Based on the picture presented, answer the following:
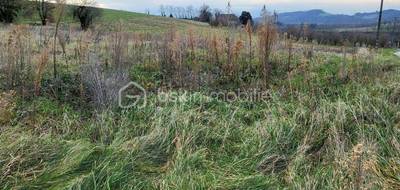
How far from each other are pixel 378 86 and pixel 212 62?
11.1ft

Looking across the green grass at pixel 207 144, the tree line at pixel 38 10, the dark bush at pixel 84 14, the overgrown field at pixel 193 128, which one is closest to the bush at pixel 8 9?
the tree line at pixel 38 10

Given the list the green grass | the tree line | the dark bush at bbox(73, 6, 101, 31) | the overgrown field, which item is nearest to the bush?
the tree line

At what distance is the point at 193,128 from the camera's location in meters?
5.41

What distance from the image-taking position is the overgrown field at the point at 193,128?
434 cm

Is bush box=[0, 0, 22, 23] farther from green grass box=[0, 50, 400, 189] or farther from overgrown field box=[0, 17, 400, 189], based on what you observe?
green grass box=[0, 50, 400, 189]

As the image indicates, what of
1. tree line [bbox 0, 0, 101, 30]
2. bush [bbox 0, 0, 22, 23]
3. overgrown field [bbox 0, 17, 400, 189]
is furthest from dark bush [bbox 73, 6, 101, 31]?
overgrown field [bbox 0, 17, 400, 189]

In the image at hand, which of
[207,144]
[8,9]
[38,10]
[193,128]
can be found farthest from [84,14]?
[207,144]

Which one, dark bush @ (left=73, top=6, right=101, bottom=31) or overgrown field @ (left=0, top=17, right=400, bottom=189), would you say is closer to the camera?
overgrown field @ (left=0, top=17, right=400, bottom=189)

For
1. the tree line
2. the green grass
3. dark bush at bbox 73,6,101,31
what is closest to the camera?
the green grass

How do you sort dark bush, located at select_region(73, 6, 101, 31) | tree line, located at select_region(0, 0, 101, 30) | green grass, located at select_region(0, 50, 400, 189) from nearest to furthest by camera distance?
green grass, located at select_region(0, 50, 400, 189), tree line, located at select_region(0, 0, 101, 30), dark bush, located at select_region(73, 6, 101, 31)

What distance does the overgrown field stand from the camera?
14.2 ft

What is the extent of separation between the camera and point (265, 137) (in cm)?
531

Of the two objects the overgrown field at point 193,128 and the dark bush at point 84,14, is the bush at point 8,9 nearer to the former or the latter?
the dark bush at point 84,14

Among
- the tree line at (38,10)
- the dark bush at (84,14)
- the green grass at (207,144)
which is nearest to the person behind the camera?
the green grass at (207,144)
